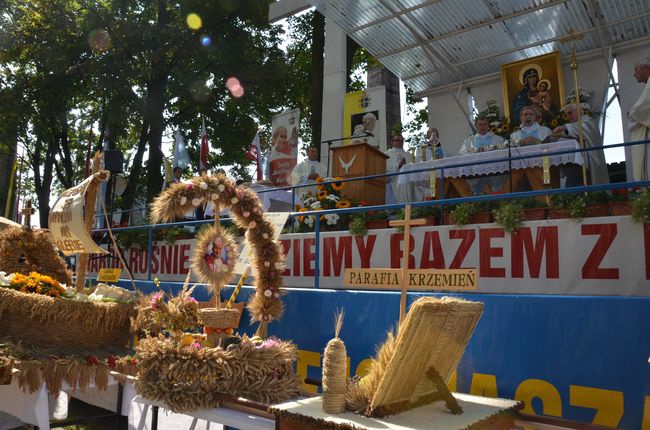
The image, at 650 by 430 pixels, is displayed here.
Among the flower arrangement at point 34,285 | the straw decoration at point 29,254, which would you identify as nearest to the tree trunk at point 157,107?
the straw decoration at point 29,254

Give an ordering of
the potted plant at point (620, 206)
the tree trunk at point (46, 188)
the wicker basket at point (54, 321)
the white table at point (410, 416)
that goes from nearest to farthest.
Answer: the white table at point (410, 416), the wicker basket at point (54, 321), the potted plant at point (620, 206), the tree trunk at point (46, 188)

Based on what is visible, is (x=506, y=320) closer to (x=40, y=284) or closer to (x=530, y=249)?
(x=530, y=249)

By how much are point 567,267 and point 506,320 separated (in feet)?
6.52

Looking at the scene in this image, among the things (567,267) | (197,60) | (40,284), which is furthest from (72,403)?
(197,60)

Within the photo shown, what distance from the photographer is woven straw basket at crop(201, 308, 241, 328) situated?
3941 millimetres

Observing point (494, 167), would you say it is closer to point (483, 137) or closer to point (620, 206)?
point (483, 137)

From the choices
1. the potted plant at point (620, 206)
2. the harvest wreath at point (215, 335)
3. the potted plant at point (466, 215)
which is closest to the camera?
the harvest wreath at point (215, 335)

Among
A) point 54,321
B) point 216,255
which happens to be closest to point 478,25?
point 216,255

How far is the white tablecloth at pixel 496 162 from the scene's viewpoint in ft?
25.8

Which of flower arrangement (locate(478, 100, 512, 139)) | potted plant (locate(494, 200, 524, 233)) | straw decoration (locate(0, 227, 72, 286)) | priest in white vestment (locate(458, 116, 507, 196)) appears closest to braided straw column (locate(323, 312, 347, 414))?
potted plant (locate(494, 200, 524, 233))

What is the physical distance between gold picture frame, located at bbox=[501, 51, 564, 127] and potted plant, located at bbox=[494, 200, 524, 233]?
4929 mm

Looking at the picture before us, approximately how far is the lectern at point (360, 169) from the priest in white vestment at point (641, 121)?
13.5 ft

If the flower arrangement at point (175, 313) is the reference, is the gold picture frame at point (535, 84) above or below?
above

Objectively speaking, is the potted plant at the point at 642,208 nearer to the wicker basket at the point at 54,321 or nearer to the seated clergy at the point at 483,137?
the seated clergy at the point at 483,137
